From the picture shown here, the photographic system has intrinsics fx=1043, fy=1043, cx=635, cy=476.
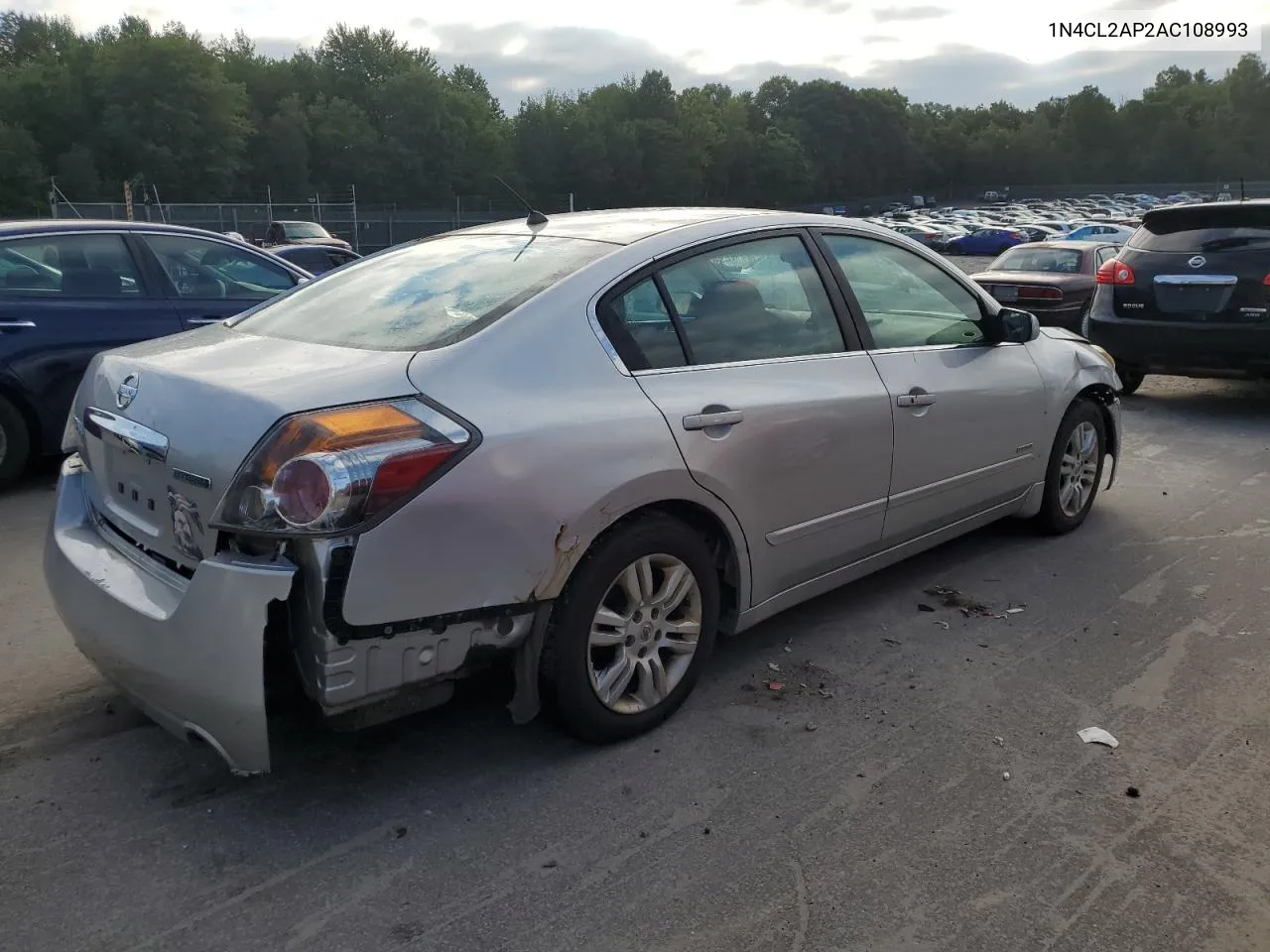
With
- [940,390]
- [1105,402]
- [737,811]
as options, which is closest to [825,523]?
[940,390]

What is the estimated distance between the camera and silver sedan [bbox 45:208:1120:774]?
101 inches

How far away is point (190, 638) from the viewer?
259cm

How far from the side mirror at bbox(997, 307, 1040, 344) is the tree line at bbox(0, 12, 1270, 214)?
4797 cm

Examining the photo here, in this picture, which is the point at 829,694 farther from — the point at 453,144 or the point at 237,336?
the point at 453,144

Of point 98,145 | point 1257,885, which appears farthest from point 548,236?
point 98,145

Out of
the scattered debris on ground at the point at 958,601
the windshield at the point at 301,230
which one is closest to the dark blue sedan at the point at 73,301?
the scattered debris on ground at the point at 958,601

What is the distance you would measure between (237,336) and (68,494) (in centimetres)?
73

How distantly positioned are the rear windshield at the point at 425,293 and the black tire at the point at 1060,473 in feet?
9.19

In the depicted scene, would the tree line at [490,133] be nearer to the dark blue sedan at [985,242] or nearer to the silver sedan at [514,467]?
the dark blue sedan at [985,242]

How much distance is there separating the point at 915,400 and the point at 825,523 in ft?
2.25

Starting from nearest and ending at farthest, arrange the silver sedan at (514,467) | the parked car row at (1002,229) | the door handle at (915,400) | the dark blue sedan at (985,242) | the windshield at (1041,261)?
the silver sedan at (514,467), the door handle at (915,400), the windshield at (1041,261), the parked car row at (1002,229), the dark blue sedan at (985,242)

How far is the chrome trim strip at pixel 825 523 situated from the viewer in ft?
11.8

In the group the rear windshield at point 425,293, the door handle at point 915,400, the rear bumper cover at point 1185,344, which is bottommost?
the rear bumper cover at point 1185,344

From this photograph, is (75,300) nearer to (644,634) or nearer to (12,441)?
(12,441)
